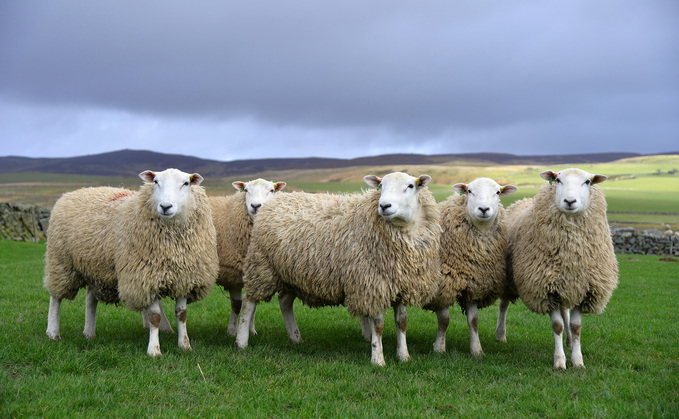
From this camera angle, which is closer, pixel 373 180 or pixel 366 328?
pixel 373 180

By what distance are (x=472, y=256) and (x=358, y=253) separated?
164 cm

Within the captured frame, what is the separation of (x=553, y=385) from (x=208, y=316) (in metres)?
6.07

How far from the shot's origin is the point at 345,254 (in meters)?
6.42

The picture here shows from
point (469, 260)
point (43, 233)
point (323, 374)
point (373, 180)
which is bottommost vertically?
point (43, 233)

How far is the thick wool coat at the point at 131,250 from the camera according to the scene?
6371 millimetres

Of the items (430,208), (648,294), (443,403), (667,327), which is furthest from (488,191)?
(648,294)

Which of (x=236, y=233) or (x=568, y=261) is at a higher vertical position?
(x=236, y=233)

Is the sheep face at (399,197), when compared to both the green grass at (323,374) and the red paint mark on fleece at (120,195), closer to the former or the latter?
the green grass at (323,374)

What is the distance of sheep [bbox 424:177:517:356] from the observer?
6.69 m

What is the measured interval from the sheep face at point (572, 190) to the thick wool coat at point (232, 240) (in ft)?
15.0

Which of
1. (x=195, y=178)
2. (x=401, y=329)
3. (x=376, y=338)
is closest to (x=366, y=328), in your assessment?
(x=401, y=329)

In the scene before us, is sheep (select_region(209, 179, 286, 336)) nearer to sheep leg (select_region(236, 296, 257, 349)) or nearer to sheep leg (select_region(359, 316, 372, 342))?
sheep leg (select_region(236, 296, 257, 349))

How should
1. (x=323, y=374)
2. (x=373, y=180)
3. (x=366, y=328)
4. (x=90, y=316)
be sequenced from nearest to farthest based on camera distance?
1. (x=323, y=374)
2. (x=373, y=180)
3. (x=90, y=316)
4. (x=366, y=328)

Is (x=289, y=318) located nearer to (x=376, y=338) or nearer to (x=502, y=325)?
(x=376, y=338)
